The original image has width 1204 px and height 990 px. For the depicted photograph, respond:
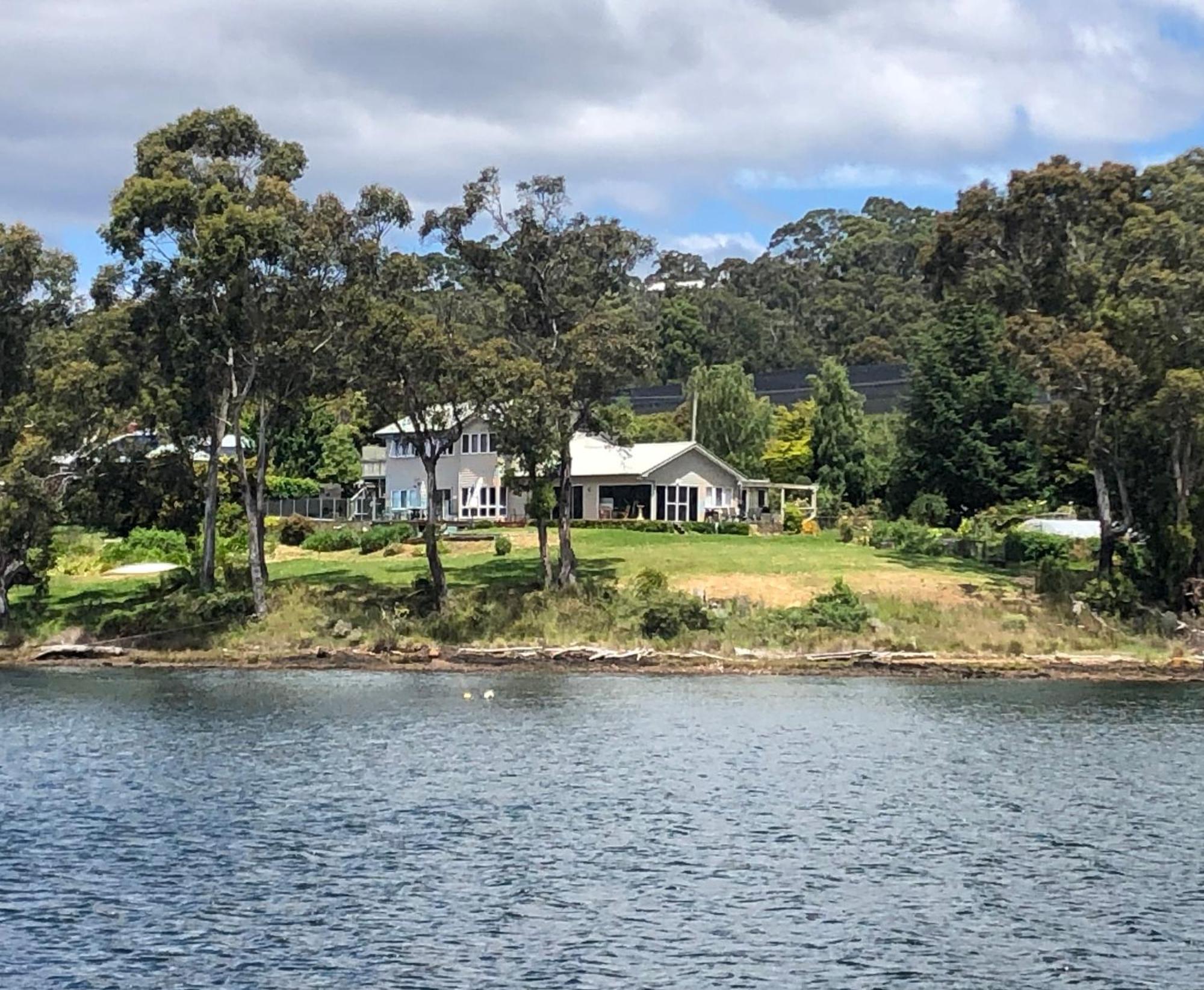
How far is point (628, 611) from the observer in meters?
61.3

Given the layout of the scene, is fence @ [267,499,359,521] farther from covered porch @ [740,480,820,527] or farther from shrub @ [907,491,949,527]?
shrub @ [907,491,949,527]

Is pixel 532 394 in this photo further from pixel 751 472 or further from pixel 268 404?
pixel 751 472

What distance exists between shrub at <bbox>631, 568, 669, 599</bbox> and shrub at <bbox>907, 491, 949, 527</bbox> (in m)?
24.7

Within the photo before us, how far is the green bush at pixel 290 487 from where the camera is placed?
97688 mm

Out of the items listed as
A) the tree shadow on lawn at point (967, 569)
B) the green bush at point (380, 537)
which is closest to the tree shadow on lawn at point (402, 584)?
the green bush at point (380, 537)

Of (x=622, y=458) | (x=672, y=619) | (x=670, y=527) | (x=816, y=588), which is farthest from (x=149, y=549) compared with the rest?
(x=816, y=588)

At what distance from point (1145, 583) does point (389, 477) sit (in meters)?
49.2

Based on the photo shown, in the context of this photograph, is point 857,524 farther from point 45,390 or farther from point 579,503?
point 45,390

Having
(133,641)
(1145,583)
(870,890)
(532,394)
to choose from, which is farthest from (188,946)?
(1145,583)

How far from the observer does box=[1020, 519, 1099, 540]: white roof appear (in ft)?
261

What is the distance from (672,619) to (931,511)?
29304 mm

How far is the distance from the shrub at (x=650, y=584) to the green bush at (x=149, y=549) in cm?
2553

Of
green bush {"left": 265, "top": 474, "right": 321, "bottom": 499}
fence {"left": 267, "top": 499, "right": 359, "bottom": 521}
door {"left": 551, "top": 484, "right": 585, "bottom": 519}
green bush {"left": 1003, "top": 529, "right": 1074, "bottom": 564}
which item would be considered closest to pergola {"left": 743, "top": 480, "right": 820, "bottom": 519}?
door {"left": 551, "top": 484, "right": 585, "bottom": 519}

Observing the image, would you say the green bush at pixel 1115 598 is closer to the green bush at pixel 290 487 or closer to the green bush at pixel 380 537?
the green bush at pixel 380 537
